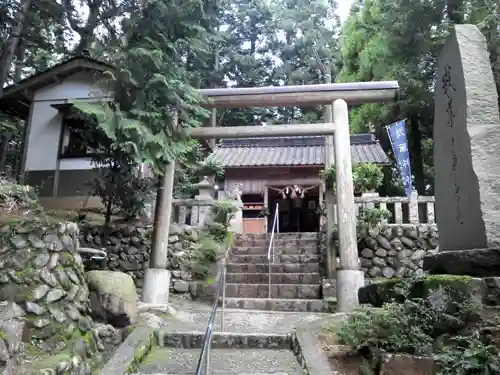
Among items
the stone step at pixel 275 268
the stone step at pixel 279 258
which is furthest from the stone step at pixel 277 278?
the stone step at pixel 279 258

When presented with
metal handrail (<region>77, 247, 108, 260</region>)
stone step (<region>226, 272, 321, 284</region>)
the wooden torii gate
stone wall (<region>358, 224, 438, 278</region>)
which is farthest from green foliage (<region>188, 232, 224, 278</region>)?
stone wall (<region>358, 224, 438, 278</region>)

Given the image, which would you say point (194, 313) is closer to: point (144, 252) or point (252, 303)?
point (252, 303)

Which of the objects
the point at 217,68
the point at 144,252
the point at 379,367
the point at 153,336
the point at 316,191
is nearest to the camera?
the point at 379,367

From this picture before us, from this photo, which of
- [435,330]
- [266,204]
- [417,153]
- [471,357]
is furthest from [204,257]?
[417,153]

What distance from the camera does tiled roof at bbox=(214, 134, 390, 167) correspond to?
16.2 metres

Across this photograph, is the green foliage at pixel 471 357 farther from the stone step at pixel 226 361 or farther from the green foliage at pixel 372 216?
the green foliage at pixel 372 216

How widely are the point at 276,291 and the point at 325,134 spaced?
3.45 m

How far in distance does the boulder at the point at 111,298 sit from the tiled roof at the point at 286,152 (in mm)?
10797

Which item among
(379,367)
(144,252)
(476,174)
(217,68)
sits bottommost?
(379,367)

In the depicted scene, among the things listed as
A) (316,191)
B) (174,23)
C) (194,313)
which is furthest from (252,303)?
(316,191)

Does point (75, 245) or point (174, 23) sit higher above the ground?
point (174, 23)

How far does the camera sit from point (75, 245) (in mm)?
5266

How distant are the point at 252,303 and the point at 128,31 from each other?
5.66 meters

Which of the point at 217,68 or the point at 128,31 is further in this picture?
the point at 217,68
